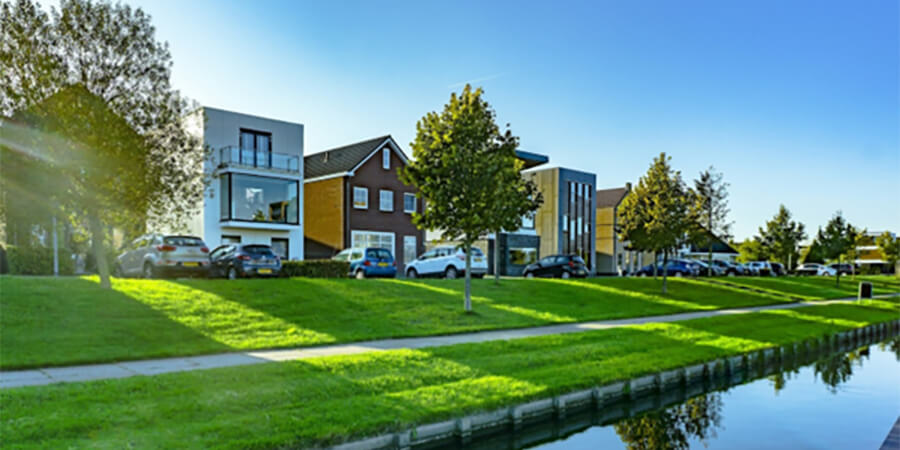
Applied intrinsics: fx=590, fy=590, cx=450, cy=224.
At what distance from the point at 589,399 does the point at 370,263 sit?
55.4 ft

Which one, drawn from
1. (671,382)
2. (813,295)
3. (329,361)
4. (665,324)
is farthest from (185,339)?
(813,295)

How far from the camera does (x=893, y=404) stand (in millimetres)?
12148

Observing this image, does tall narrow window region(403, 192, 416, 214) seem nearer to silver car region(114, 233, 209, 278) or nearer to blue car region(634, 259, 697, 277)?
silver car region(114, 233, 209, 278)

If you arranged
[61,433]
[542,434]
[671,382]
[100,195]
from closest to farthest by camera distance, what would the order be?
[61,433], [542,434], [671,382], [100,195]

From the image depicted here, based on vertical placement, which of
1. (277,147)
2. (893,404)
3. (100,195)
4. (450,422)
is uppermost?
(277,147)

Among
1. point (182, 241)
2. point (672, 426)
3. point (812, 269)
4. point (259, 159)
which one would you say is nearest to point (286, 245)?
point (259, 159)

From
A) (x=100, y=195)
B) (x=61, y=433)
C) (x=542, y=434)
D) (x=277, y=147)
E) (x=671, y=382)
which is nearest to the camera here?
(x=61, y=433)

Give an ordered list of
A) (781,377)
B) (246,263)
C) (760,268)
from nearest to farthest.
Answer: (781,377) < (246,263) < (760,268)

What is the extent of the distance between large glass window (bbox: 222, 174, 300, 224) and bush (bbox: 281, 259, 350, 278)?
353 inches

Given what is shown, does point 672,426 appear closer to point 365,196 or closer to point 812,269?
point 365,196

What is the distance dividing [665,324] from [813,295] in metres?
23.7

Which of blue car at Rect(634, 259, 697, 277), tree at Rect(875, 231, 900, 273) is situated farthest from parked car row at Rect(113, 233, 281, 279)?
tree at Rect(875, 231, 900, 273)

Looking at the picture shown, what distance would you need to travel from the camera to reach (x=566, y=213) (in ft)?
164

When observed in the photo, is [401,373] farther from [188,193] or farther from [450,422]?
[188,193]
